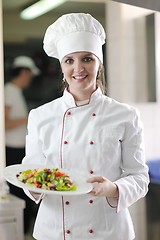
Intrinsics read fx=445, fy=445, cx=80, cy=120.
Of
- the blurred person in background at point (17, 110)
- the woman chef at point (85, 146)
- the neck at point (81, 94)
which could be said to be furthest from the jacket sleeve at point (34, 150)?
the blurred person in background at point (17, 110)

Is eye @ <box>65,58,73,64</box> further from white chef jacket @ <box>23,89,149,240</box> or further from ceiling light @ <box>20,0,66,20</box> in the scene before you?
ceiling light @ <box>20,0,66,20</box>

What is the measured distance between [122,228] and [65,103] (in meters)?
0.31

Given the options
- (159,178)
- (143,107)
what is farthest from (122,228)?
(143,107)

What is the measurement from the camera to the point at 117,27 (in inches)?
90.4

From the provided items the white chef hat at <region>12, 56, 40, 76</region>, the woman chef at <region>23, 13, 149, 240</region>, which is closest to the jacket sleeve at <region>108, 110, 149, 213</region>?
the woman chef at <region>23, 13, 149, 240</region>

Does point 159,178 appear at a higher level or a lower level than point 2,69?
lower

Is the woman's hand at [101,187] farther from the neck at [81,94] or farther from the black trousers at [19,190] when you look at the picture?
the black trousers at [19,190]

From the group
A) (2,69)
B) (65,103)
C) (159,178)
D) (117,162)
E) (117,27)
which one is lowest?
(159,178)

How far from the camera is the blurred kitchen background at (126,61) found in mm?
2250

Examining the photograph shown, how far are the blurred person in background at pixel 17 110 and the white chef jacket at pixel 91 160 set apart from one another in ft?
4.12

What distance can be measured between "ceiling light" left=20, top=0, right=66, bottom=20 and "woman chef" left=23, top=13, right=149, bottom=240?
4.33 ft

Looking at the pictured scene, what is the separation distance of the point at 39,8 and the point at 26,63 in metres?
0.29

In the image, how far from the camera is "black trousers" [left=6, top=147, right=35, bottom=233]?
2235mm

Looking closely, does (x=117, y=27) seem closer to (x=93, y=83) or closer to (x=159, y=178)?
(x=159, y=178)
